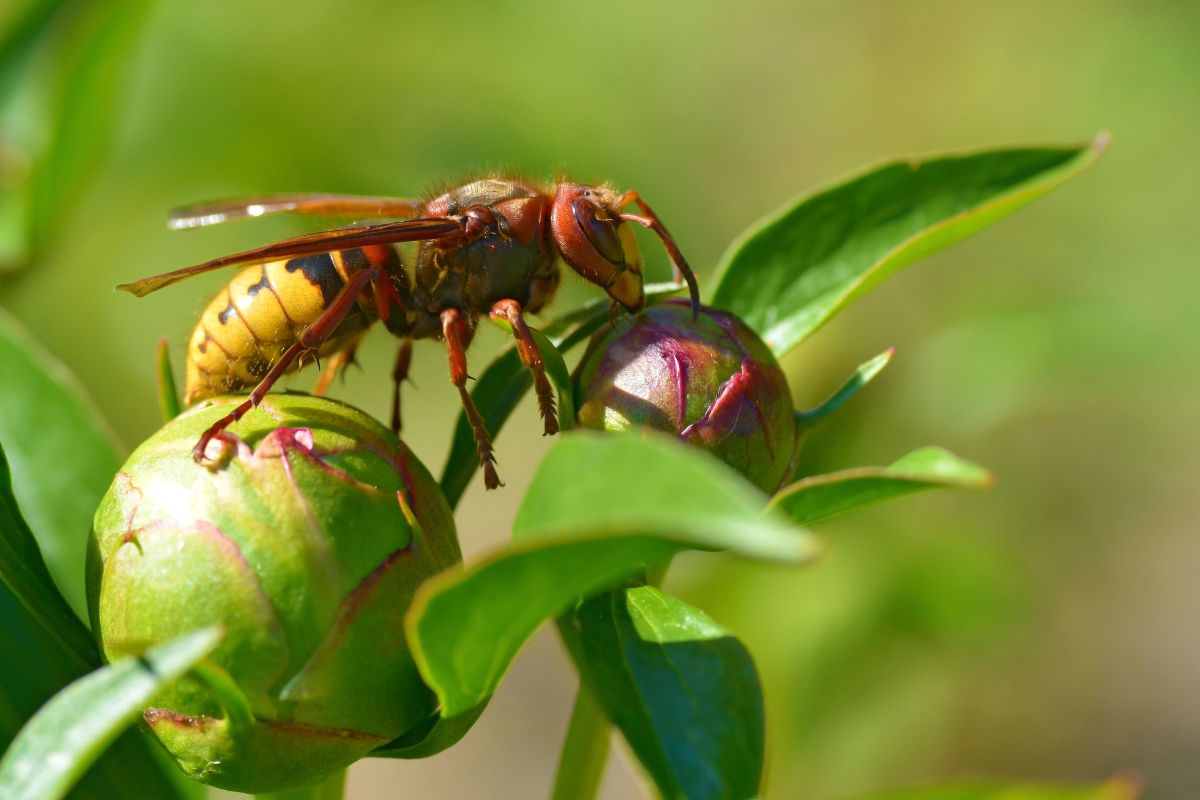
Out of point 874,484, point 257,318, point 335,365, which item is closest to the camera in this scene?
point 874,484

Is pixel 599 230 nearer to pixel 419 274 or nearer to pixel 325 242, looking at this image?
pixel 419 274

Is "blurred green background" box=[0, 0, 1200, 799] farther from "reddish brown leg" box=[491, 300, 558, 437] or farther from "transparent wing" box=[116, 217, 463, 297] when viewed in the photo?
"reddish brown leg" box=[491, 300, 558, 437]

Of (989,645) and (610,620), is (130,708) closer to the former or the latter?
(610,620)

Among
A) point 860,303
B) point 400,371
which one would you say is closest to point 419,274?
point 400,371

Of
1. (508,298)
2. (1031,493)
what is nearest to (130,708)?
(508,298)

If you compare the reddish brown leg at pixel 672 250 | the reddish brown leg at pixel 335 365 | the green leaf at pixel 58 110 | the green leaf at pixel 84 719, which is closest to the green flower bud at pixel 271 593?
the green leaf at pixel 84 719

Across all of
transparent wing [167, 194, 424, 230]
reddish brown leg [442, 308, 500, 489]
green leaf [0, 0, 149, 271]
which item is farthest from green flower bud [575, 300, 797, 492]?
green leaf [0, 0, 149, 271]
